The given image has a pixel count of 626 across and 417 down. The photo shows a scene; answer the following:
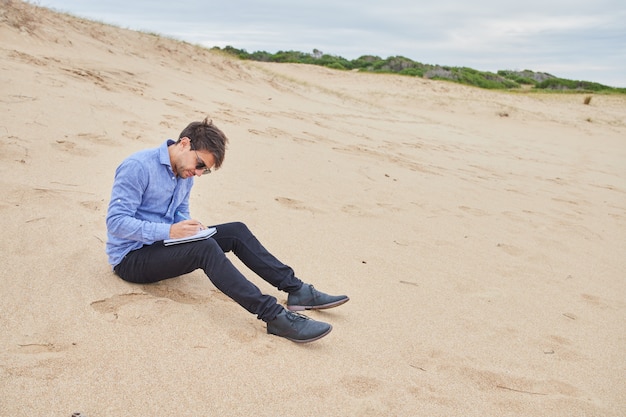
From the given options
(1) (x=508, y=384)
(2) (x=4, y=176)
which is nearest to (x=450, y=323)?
(1) (x=508, y=384)

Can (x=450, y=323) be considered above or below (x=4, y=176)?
below

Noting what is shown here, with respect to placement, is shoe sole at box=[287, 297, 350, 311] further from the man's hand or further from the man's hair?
the man's hair

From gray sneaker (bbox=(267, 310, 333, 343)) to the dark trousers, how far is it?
0.04 m

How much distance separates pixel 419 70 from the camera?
24.2m

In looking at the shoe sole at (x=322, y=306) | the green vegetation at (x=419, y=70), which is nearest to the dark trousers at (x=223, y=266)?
the shoe sole at (x=322, y=306)

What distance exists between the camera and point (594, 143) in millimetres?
14070

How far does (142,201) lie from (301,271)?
1.21 metres

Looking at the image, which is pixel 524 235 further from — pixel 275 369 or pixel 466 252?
pixel 275 369

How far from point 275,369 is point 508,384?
1.15 m

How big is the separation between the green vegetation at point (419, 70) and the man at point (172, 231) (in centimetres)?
2126

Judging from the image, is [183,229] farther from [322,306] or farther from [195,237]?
[322,306]

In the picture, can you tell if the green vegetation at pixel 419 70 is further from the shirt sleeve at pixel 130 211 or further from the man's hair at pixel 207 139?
the shirt sleeve at pixel 130 211

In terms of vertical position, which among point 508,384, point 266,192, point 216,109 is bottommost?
point 508,384

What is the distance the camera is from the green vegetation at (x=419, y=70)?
24.1 m
